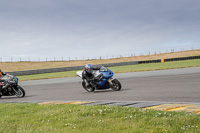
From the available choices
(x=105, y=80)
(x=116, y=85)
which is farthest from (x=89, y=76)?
(x=116, y=85)

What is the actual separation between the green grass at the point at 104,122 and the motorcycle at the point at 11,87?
23.1ft

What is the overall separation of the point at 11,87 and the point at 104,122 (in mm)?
9514

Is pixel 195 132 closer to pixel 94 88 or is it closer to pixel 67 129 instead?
pixel 67 129

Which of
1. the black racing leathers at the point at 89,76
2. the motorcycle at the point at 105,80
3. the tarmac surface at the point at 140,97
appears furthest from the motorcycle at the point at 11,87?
the motorcycle at the point at 105,80

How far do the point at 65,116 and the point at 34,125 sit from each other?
880 mm

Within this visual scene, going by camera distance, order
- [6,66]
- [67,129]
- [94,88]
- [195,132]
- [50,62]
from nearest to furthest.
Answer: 1. [195,132]
2. [67,129]
3. [94,88]
4. [6,66]
5. [50,62]

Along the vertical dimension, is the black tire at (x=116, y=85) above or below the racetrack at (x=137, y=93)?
above

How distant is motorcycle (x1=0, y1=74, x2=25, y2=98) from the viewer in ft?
44.3

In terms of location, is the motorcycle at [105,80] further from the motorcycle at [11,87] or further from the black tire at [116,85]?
the motorcycle at [11,87]

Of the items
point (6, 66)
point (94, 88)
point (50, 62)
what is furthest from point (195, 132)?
point (50, 62)

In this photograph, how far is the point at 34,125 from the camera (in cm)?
562

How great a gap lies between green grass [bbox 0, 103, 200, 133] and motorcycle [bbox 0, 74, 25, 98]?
23.1 feet

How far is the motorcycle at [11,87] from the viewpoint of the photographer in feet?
44.3

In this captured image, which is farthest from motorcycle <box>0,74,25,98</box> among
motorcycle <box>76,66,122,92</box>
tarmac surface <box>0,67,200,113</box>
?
motorcycle <box>76,66,122,92</box>
